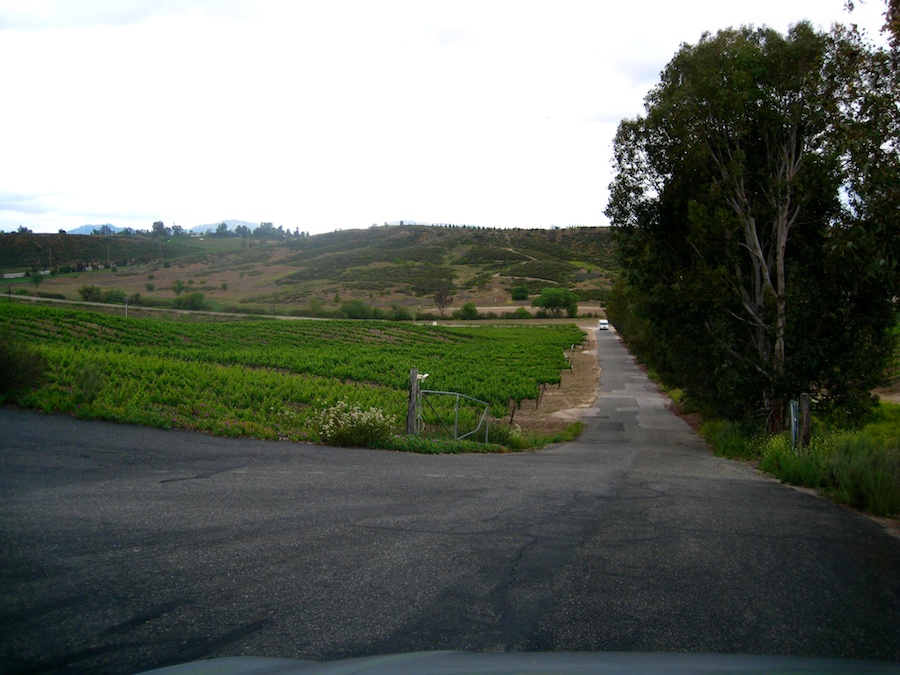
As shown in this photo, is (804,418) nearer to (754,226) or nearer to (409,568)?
(754,226)

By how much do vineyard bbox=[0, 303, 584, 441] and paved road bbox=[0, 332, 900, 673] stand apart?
5.06m

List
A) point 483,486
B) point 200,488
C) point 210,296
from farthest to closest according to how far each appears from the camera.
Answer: point 210,296 → point 483,486 → point 200,488

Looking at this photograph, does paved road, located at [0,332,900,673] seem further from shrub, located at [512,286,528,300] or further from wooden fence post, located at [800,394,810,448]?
shrub, located at [512,286,528,300]

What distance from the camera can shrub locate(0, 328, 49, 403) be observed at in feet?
43.0

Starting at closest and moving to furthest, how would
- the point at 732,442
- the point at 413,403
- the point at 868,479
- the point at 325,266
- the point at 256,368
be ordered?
the point at 868,479
the point at 413,403
the point at 732,442
the point at 256,368
the point at 325,266

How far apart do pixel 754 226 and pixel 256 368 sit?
22.1 metres

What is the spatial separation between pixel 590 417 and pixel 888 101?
75.0ft

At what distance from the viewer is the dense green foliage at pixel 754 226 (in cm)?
1806

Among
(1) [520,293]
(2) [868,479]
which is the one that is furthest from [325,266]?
(2) [868,479]

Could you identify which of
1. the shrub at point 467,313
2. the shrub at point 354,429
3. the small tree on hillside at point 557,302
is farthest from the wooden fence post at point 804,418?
the small tree on hillside at point 557,302

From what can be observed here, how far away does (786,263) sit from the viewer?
19531mm

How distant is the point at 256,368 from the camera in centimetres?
3180

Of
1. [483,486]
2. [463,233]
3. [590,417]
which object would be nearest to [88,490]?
[483,486]

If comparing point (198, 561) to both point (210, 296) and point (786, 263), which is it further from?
point (210, 296)
